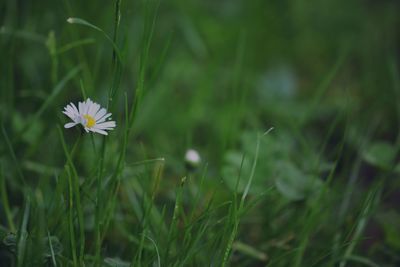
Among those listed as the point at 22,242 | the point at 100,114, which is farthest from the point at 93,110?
the point at 22,242

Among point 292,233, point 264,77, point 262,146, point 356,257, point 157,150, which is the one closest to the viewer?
point 356,257

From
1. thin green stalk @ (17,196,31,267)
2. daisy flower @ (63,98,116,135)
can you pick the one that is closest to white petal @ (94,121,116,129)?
daisy flower @ (63,98,116,135)

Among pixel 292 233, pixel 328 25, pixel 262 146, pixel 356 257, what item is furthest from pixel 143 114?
pixel 328 25

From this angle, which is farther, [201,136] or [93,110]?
[201,136]

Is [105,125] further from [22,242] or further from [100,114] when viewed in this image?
[22,242]

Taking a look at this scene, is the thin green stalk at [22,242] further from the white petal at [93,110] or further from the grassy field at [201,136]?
the white petal at [93,110]

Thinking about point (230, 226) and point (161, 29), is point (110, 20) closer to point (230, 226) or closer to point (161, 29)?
point (161, 29)

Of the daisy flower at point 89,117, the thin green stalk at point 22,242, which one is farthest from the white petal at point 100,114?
the thin green stalk at point 22,242
